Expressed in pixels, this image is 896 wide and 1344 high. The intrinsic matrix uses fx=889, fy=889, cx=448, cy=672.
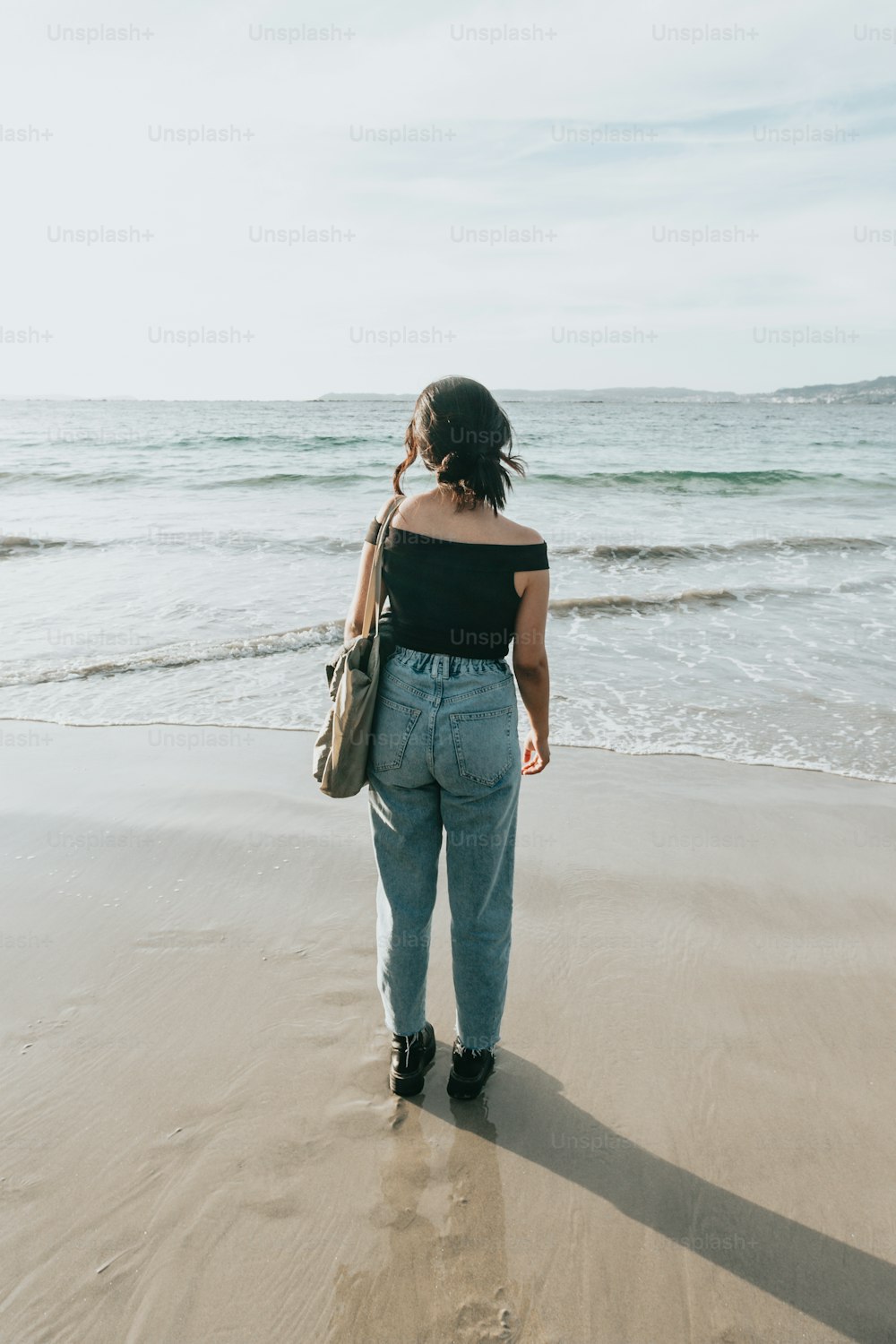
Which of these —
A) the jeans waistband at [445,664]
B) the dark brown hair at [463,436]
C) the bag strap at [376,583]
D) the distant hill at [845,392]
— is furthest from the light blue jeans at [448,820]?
the distant hill at [845,392]

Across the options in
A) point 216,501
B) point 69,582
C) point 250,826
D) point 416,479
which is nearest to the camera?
point 250,826

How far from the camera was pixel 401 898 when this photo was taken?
8.32 ft

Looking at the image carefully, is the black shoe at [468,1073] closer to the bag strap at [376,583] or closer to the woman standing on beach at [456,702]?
the woman standing on beach at [456,702]

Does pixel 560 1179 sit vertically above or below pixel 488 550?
below

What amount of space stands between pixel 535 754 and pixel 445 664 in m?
0.53

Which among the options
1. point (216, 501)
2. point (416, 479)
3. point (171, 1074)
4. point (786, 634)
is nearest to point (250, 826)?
point (171, 1074)

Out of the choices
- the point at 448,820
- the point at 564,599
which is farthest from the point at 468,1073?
the point at 564,599

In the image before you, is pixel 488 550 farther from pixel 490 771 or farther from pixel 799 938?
pixel 799 938

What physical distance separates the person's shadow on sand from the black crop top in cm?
132

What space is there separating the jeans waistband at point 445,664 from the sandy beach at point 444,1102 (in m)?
1.26

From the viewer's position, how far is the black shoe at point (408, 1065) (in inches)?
101

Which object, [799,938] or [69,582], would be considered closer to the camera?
[799,938]

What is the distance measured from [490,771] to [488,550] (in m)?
0.58

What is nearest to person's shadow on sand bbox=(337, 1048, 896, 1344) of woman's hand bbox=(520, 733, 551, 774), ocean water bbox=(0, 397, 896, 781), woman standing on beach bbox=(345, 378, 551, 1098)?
woman standing on beach bbox=(345, 378, 551, 1098)
